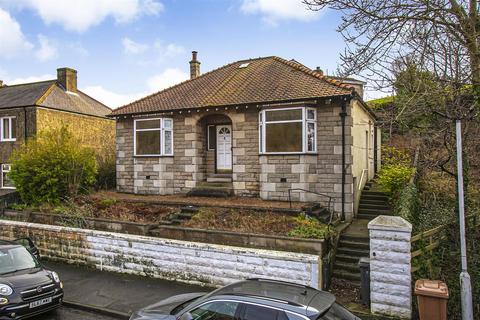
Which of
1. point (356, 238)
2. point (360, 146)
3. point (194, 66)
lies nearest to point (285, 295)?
point (356, 238)

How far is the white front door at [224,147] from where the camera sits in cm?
1722

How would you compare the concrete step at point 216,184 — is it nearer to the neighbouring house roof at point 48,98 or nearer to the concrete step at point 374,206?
the concrete step at point 374,206

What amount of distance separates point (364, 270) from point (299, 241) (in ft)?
6.04

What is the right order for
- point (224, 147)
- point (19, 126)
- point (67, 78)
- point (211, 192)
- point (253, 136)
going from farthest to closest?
1. point (67, 78)
2. point (19, 126)
3. point (224, 147)
4. point (211, 192)
5. point (253, 136)

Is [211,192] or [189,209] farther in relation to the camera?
[211,192]

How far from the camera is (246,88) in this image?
1661 cm

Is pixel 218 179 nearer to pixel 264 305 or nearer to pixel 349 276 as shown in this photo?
pixel 349 276

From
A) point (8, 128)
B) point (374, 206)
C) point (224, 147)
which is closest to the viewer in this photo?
point (374, 206)

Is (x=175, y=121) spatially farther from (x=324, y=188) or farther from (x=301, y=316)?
(x=301, y=316)

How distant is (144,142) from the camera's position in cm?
1777

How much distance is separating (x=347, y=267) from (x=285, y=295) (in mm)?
5509

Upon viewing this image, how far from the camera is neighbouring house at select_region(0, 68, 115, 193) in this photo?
22.0 metres

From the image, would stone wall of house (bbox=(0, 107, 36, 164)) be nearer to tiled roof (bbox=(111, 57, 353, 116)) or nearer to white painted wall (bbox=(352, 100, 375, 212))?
tiled roof (bbox=(111, 57, 353, 116))

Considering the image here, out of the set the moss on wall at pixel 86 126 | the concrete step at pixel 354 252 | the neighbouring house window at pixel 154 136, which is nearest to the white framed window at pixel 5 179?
the moss on wall at pixel 86 126
